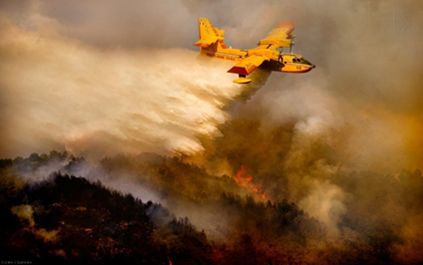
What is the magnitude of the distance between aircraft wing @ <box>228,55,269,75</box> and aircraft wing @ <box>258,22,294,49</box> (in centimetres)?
318

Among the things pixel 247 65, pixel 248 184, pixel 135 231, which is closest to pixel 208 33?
pixel 247 65

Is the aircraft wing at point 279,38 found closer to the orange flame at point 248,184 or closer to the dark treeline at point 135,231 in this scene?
the orange flame at point 248,184

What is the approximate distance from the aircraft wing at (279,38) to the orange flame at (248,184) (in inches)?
650

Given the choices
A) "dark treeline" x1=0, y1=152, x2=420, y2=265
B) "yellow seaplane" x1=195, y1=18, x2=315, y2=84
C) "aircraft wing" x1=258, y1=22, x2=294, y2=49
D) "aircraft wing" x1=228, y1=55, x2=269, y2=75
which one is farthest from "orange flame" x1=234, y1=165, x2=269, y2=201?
"aircraft wing" x1=258, y1=22, x2=294, y2=49

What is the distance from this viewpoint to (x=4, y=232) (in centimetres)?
5562

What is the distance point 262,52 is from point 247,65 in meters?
4.84

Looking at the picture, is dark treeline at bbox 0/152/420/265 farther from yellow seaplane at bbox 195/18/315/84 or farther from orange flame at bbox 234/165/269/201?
yellow seaplane at bbox 195/18/315/84

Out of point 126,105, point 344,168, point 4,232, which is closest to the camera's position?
point 4,232

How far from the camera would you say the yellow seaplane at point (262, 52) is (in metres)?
58.4

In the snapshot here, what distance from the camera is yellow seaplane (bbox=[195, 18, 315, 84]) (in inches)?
2301

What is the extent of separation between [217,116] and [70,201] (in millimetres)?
20620

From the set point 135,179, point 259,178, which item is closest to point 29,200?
point 135,179

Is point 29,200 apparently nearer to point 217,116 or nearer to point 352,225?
point 217,116

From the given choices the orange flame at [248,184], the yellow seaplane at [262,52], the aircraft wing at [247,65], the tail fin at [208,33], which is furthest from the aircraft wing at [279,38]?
the orange flame at [248,184]
